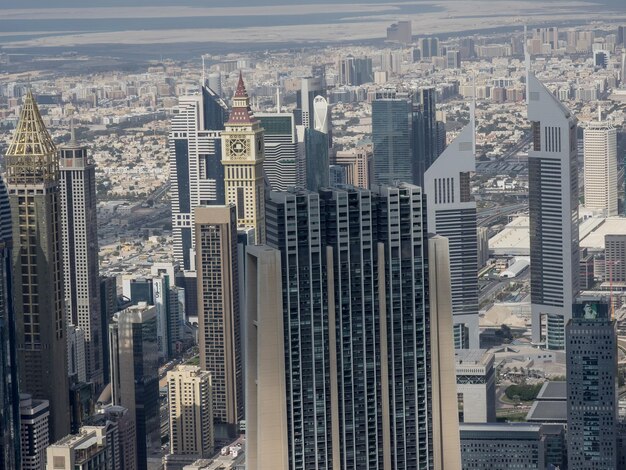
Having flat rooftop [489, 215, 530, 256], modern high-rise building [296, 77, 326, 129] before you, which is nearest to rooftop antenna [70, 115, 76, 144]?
modern high-rise building [296, 77, 326, 129]

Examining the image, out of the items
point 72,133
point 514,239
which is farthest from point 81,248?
point 514,239

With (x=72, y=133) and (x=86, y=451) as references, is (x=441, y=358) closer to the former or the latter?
(x=86, y=451)

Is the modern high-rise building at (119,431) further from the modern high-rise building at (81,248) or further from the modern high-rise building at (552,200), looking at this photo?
the modern high-rise building at (552,200)

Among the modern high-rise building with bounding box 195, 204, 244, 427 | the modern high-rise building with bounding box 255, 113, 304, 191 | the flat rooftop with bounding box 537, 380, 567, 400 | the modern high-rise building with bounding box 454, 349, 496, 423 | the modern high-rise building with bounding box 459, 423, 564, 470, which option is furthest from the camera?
the modern high-rise building with bounding box 255, 113, 304, 191

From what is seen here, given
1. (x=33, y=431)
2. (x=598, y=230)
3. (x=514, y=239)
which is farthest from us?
(x=598, y=230)

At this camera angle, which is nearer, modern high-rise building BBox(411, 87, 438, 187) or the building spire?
the building spire

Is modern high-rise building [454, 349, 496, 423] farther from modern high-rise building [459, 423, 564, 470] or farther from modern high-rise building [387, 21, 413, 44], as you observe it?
modern high-rise building [387, 21, 413, 44]

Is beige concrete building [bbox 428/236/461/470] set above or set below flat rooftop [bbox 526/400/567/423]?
above
